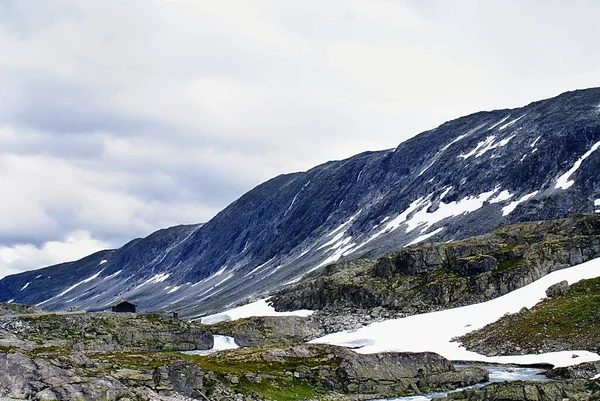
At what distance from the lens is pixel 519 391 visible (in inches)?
2053

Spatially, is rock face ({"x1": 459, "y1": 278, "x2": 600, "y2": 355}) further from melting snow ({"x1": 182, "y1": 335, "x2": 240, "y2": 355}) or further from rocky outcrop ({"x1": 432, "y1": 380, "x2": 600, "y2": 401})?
melting snow ({"x1": 182, "y1": 335, "x2": 240, "y2": 355})

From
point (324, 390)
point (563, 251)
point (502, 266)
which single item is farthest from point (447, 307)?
point (324, 390)

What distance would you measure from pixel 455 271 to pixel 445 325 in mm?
30770

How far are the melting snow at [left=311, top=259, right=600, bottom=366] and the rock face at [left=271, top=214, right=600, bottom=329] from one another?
271 inches

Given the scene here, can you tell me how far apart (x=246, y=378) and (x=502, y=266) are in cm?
8747

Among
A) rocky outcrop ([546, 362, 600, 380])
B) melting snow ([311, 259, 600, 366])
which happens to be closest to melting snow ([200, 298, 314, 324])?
melting snow ([311, 259, 600, 366])

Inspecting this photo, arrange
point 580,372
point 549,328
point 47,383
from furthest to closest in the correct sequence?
point 549,328
point 580,372
point 47,383

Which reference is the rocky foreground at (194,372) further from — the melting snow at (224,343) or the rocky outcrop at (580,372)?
the melting snow at (224,343)

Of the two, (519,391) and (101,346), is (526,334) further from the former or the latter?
(101,346)

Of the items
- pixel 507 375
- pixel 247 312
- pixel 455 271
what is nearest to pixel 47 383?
pixel 507 375

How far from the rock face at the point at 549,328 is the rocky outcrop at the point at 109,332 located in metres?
49.3

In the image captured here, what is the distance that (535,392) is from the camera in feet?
171

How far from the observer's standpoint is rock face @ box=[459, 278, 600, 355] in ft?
287

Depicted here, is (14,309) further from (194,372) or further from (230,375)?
(194,372)
